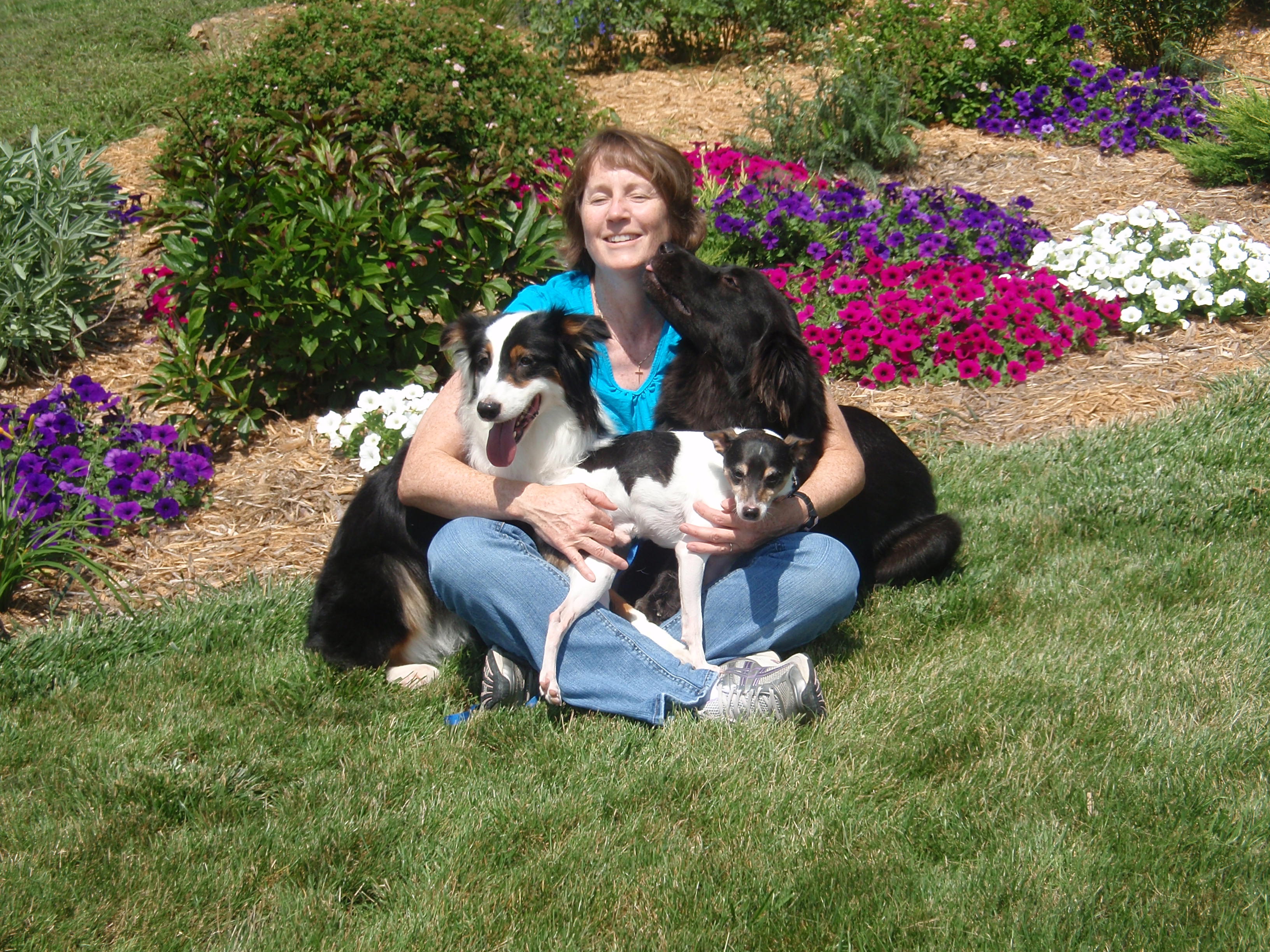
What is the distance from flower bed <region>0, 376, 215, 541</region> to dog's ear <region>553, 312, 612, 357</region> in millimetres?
2315

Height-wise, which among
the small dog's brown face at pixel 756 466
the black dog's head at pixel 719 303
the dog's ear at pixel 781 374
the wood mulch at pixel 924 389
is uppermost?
the black dog's head at pixel 719 303

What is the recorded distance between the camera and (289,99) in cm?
721

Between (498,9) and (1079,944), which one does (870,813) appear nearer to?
(1079,944)

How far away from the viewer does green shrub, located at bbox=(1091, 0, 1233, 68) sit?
32.8 ft

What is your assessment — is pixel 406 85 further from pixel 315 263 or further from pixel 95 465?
pixel 95 465

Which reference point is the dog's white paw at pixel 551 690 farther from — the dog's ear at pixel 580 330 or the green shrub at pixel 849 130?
the green shrub at pixel 849 130

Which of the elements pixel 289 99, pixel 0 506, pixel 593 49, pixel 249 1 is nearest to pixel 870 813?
pixel 0 506

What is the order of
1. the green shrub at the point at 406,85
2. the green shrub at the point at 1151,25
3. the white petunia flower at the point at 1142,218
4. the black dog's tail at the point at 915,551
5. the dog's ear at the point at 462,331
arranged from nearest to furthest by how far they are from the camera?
1. the dog's ear at the point at 462,331
2. the black dog's tail at the point at 915,551
3. the white petunia flower at the point at 1142,218
4. the green shrub at the point at 406,85
5. the green shrub at the point at 1151,25

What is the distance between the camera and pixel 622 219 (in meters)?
3.68

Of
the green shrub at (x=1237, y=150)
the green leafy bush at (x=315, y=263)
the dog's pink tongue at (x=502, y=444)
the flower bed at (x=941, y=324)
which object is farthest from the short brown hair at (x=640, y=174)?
the green shrub at (x=1237, y=150)

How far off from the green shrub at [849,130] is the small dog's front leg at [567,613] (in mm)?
5499

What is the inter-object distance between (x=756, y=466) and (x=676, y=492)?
35 cm

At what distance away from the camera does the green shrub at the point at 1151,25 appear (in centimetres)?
998

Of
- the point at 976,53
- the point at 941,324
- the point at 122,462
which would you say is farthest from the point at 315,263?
the point at 976,53
